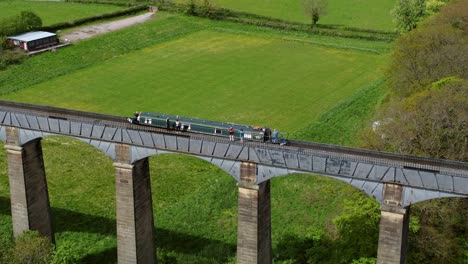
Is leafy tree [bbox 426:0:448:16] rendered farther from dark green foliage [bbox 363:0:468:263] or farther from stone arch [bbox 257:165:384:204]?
stone arch [bbox 257:165:384:204]

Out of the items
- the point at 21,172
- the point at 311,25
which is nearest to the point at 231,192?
the point at 21,172

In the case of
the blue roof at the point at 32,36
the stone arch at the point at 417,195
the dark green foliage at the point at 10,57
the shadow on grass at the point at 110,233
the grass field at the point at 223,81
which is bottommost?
the shadow on grass at the point at 110,233

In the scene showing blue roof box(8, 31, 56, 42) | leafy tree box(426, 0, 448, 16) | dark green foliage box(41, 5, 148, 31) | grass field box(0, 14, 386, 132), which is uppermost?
leafy tree box(426, 0, 448, 16)

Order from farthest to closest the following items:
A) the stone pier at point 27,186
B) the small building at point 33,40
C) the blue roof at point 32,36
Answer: the blue roof at point 32,36
the small building at point 33,40
the stone pier at point 27,186

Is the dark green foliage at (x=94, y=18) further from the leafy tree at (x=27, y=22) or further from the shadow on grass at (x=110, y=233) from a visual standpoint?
the shadow on grass at (x=110, y=233)

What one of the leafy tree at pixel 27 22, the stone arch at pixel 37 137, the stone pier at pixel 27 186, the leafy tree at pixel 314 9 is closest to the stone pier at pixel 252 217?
the stone arch at pixel 37 137

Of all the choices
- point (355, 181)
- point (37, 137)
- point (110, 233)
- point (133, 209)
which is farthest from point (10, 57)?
point (355, 181)

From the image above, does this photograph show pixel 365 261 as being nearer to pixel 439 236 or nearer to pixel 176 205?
pixel 439 236

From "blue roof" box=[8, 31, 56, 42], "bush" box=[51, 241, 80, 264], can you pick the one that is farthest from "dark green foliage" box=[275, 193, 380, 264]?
"blue roof" box=[8, 31, 56, 42]
